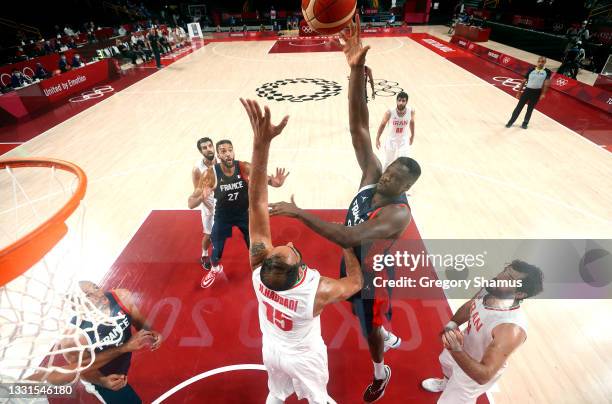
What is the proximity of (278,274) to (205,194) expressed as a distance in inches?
90.9

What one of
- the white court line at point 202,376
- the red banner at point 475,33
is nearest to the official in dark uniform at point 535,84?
the white court line at point 202,376

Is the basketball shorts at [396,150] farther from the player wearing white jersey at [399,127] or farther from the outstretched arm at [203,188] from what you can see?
the outstretched arm at [203,188]

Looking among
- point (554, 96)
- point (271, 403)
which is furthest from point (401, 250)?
point (554, 96)

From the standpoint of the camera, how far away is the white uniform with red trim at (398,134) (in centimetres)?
562

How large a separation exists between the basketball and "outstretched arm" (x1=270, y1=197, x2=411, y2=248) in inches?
106

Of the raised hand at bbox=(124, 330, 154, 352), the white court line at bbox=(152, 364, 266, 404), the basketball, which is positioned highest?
the basketball

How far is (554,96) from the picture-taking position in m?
11.0

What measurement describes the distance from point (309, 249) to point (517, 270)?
2.93 meters

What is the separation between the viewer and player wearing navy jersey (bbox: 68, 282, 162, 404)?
254 centimetres

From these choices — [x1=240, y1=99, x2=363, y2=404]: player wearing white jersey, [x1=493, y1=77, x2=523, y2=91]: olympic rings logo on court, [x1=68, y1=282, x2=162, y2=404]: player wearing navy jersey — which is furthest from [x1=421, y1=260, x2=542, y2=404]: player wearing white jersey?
[x1=493, y1=77, x2=523, y2=91]: olympic rings logo on court

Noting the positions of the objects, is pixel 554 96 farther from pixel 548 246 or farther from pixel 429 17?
pixel 429 17

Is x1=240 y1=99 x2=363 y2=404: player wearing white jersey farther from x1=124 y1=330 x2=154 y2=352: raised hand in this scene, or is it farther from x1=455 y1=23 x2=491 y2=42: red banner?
x1=455 y1=23 x2=491 y2=42: red banner

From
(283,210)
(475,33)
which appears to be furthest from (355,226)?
(475,33)

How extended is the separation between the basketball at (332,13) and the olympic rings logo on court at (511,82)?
394 inches
